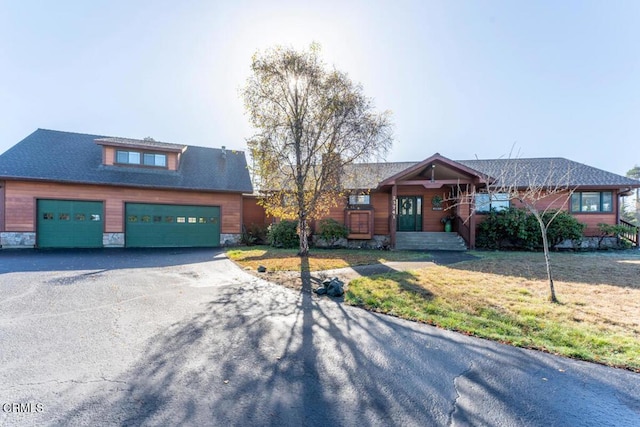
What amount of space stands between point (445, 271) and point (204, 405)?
25.2 feet

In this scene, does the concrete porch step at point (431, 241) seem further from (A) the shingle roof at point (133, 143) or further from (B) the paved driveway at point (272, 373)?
(A) the shingle roof at point (133, 143)

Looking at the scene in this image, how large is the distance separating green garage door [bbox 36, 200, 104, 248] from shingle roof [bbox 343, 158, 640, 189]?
1313cm

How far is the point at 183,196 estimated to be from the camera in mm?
16031

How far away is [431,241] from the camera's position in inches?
580

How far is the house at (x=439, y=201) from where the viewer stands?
13.7 meters

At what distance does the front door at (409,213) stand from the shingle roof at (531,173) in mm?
1830

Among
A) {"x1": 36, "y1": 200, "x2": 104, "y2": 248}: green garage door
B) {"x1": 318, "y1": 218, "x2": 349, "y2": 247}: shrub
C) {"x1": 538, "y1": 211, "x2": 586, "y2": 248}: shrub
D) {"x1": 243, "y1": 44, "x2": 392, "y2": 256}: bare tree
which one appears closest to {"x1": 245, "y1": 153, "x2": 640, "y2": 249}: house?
{"x1": 318, "y1": 218, "x2": 349, "y2": 247}: shrub

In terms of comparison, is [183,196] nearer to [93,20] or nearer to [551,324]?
[93,20]

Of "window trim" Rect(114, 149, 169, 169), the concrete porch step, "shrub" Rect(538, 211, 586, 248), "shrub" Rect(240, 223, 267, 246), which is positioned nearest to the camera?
"shrub" Rect(538, 211, 586, 248)

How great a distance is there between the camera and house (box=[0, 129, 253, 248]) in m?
13.5

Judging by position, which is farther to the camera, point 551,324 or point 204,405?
point 551,324

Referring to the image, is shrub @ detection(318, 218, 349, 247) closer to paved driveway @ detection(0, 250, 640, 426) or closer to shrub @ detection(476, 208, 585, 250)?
shrub @ detection(476, 208, 585, 250)

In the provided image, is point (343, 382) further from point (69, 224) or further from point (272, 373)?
point (69, 224)

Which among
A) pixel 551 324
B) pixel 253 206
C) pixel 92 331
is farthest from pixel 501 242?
pixel 92 331
